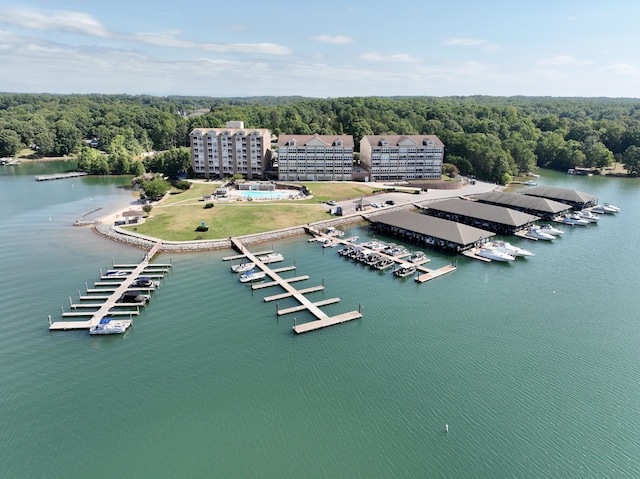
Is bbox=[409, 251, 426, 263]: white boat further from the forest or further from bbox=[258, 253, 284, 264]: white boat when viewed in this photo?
the forest

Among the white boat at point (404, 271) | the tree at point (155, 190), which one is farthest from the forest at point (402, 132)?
the white boat at point (404, 271)

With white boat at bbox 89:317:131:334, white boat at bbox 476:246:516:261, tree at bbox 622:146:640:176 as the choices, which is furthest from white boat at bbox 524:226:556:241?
tree at bbox 622:146:640:176

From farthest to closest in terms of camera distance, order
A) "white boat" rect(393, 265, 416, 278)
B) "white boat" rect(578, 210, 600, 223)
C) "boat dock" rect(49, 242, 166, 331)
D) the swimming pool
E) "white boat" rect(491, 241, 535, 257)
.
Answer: the swimming pool
"white boat" rect(578, 210, 600, 223)
"white boat" rect(491, 241, 535, 257)
"white boat" rect(393, 265, 416, 278)
"boat dock" rect(49, 242, 166, 331)

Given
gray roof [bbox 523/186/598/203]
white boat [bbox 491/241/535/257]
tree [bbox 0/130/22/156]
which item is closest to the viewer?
white boat [bbox 491/241/535/257]

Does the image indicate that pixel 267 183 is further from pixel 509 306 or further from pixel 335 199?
pixel 509 306

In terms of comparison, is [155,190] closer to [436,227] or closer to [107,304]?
[107,304]

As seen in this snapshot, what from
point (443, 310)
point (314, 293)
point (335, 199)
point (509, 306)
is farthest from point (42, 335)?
point (335, 199)

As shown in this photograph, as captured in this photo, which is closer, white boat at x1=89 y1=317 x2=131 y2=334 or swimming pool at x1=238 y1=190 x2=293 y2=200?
white boat at x1=89 y1=317 x2=131 y2=334
